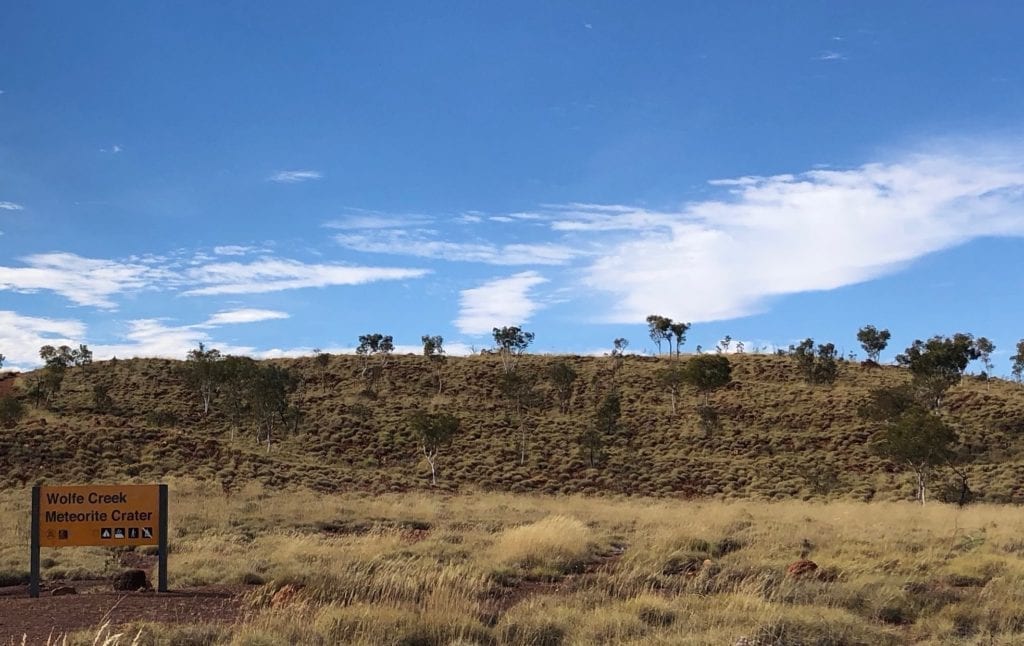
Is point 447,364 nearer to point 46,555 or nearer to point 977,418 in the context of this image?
point 977,418

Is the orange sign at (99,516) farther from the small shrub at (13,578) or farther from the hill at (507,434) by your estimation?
the hill at (507,434)

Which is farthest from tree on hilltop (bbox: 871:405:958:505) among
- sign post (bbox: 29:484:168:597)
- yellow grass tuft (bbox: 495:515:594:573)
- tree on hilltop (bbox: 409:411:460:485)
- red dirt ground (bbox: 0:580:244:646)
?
sign post (bbox: 29:484:168:597)

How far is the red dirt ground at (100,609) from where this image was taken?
8609mm

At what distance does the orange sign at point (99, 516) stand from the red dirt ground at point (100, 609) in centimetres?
73

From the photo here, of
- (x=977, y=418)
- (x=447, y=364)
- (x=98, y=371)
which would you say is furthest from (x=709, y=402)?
(x=98, y=371)

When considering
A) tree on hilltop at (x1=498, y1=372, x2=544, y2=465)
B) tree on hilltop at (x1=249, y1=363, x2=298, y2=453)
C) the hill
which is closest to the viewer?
the hill

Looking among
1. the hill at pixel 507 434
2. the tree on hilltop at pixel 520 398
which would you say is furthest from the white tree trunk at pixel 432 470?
the tree on hilltop at pixel 520 398

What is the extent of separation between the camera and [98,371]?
7962cm

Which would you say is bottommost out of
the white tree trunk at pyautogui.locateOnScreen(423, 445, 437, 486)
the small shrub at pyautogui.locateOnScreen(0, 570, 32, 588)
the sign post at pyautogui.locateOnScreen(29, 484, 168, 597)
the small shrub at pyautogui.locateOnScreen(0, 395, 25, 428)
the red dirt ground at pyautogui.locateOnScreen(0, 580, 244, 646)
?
the white tree trunk at pyautogui.locateOnScreen(423, 445, 437, 486)

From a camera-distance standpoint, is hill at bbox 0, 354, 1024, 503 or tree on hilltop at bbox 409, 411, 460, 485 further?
tree on hilltop at bbox 409, 411, 460, 485

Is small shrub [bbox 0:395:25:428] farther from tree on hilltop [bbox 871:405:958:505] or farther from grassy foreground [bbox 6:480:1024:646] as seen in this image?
tree on hilltop [bbox 871:405:958:505]

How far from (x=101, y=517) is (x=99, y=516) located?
0.10 feet

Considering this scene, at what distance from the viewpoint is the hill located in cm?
4044

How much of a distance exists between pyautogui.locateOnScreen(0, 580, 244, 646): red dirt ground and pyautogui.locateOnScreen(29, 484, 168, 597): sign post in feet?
2.23
